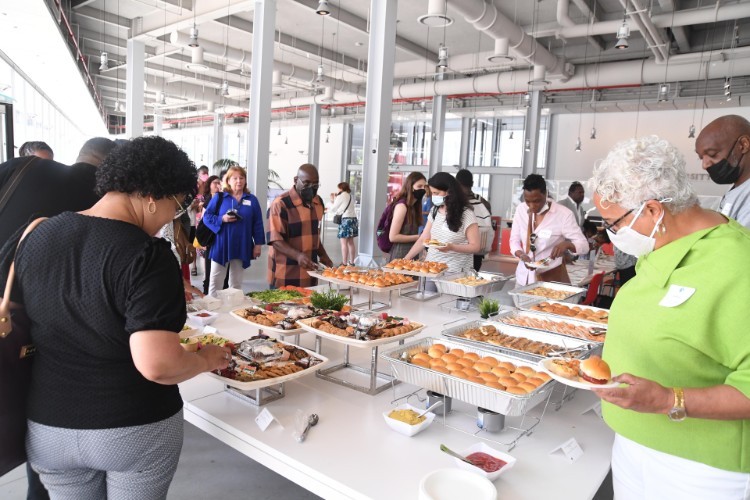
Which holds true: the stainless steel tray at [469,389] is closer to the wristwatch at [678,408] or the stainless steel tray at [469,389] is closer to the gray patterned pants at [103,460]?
the wristwatch at [678,408]

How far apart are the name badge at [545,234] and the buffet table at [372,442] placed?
5.38 ft

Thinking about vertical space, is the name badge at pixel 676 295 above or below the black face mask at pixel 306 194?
below

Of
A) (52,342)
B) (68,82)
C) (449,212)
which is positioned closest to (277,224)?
(449,212)

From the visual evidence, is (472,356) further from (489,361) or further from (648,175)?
(648,175)

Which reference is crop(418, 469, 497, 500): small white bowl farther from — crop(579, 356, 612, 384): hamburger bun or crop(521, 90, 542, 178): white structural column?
crop(521, 90, 542, 178): white structural column

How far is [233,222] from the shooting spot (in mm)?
4676

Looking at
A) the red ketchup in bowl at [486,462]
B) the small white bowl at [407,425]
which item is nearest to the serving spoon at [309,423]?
the small white bowl at [407,425]

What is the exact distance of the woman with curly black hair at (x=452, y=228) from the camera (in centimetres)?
376

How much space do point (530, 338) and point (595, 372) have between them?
1.12 meters

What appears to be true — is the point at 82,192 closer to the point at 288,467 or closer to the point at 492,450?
the point at 288,467

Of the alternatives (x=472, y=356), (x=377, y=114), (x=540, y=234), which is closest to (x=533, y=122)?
(x=377, y=114)

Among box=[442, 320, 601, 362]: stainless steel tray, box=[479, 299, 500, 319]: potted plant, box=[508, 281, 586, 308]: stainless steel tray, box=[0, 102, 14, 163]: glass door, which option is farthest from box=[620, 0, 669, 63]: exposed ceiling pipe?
box=[0, 102, 14, 163]: glass door

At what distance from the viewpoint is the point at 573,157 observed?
1480cm

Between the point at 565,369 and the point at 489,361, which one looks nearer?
the point at 565,369
